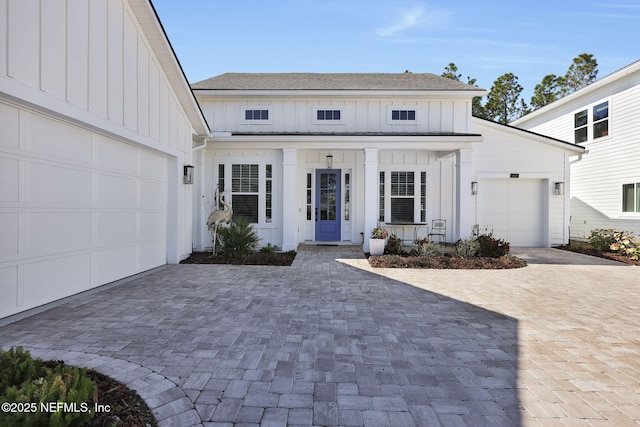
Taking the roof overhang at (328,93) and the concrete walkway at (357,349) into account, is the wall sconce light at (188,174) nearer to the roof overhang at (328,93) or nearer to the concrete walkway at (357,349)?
the concrete walkway at (357,349)

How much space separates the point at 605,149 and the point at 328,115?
9.64m

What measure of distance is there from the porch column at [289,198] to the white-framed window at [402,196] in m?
3.21

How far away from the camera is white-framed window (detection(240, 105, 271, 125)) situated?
38.0ft

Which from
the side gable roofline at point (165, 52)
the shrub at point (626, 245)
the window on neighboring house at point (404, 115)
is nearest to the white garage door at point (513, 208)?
the shrub at point (626, 245)

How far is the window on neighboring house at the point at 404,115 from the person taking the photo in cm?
1159

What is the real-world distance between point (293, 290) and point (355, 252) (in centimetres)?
477

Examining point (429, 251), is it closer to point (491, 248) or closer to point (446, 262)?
point (446, 262)

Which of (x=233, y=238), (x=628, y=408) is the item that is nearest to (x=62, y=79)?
(x=233, y=238)

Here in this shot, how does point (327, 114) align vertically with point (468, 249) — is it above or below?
above

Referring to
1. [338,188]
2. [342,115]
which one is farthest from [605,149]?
[338,188]

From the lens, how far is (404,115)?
1161cm

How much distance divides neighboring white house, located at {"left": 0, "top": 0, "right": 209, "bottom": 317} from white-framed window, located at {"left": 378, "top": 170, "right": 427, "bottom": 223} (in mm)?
6666

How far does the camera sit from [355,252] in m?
10.8

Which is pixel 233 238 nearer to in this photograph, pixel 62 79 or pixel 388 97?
pixel 62 79
